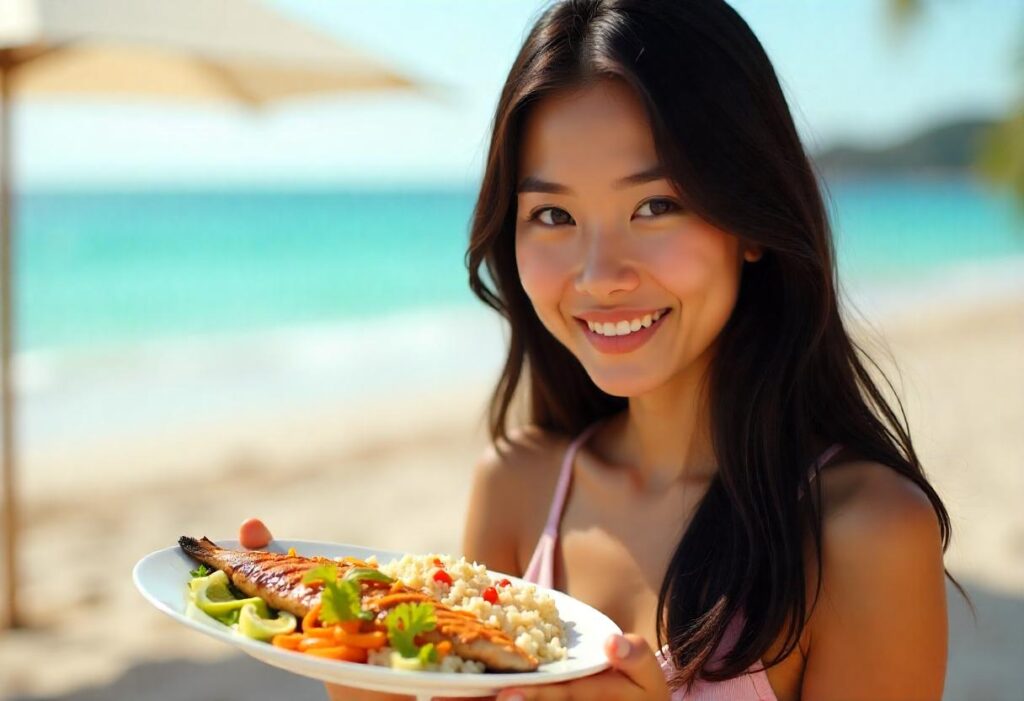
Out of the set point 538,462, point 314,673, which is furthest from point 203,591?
point 538,462

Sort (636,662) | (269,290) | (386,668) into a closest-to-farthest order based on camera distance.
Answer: (386,668)
(636,662)
(269,290)

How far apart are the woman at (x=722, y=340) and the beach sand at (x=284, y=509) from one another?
3.57ft

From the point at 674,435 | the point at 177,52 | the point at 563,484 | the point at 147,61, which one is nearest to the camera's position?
the point at 674,435

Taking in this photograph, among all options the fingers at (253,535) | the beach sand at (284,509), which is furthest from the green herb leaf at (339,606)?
the beach sand at (284,509)

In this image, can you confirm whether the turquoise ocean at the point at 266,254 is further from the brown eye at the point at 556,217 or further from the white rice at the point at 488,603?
the white rice at the point at 488,603

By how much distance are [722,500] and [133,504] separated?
6430mm

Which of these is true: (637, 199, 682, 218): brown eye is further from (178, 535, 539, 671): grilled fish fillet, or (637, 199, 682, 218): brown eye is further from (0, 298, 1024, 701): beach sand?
(0, 298, 1024, 701): beach sand

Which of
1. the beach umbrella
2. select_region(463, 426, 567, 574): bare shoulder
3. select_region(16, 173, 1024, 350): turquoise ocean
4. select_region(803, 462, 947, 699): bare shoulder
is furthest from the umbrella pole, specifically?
select_region(16, 173, 1024, 350): turquoise ocean

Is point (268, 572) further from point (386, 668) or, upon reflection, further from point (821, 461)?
point (821, 461)

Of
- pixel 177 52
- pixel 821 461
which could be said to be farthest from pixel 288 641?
pixel 177 52

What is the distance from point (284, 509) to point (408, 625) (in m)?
6.43

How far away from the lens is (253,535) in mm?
1931

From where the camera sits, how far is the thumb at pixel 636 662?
1506 mm

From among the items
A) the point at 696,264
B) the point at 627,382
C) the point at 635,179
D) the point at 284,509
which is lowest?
the point at 284,509
